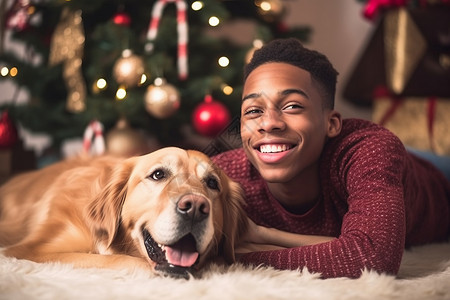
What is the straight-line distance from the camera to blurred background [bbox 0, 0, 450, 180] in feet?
8.65

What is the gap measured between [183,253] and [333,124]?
632 mm

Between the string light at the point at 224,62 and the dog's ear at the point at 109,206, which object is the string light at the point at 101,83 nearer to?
the string light at the point at 224,62

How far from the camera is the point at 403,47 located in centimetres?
356

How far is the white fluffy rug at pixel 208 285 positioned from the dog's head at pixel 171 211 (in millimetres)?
77

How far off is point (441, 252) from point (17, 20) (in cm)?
248

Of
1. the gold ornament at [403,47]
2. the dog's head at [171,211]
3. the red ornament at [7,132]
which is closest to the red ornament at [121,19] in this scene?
the red ornament at [7,132]

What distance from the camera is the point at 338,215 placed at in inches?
63.0

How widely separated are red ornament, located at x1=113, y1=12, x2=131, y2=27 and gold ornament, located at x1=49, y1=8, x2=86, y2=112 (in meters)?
0.25

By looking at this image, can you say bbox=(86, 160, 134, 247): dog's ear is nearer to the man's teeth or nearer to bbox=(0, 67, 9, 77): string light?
the man's teeth

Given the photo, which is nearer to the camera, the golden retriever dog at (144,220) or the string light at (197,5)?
the golden retriever dog at (144,220)

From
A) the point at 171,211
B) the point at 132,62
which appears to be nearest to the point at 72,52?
the point at 132,62

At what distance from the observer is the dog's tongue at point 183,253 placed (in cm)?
125

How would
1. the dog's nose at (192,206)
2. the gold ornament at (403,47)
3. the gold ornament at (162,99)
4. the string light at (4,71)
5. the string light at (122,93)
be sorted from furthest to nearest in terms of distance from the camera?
1. the gold ornament at (403,47)
2. the string light at (4,71)
3. the gold ornament at (162,99)
4. the string light at (122,93)
5. the dog's nose at (192,206)

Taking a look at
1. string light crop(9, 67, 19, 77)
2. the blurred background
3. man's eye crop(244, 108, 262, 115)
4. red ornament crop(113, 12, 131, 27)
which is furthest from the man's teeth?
string light crop(9, 67, 19, 77)
